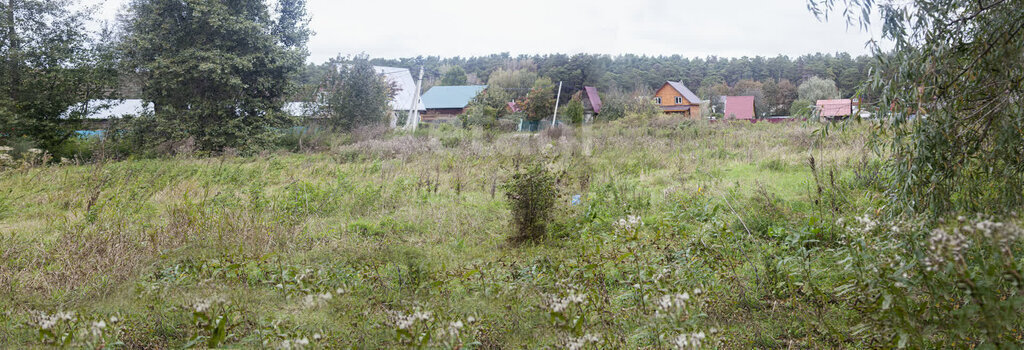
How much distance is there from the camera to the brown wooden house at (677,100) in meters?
17.8

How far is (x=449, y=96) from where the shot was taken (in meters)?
29.4

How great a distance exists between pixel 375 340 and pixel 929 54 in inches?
134

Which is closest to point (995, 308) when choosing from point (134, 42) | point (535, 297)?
point (535, 297)

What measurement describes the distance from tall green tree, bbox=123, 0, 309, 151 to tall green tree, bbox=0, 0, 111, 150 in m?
1.40

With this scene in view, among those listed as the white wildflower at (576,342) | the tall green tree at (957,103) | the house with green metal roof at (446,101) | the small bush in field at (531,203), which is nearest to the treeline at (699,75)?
the house with green metal roof at (446,101)

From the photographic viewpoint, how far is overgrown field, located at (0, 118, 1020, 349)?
2539 mm

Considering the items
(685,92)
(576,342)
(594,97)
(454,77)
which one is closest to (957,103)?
(576,342)

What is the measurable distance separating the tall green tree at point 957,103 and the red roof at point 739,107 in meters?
15.1

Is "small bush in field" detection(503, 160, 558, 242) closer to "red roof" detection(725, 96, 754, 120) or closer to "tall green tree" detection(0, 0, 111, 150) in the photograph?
"red roof" detection(725, 96, 754, 120)

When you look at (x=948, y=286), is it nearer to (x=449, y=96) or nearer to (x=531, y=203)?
(x=531, y=203)

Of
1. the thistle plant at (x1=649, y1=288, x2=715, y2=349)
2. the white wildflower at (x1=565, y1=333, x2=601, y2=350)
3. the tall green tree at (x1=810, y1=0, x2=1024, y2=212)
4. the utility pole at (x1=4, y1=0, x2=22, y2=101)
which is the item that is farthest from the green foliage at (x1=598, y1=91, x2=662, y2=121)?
the utility pole at (x1=4, y1=0, x2=22, y2=101)

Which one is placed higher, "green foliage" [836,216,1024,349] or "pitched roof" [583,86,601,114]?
"pitched roof" [583,86,601,114]

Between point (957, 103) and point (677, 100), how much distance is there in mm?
15560

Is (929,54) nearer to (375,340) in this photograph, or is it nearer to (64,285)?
(375,340)
